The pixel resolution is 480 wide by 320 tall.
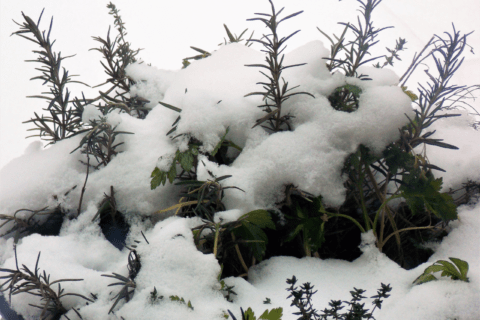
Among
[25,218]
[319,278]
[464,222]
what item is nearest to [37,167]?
[25,218]

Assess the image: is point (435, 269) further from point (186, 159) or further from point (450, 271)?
point (186, 159)

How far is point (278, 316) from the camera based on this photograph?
0.46 meters

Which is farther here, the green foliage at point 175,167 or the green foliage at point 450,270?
the green foliage at point 175,167

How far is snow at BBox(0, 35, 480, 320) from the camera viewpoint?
1.64 ft

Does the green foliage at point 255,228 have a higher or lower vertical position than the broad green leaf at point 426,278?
higher

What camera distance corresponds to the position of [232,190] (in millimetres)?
623

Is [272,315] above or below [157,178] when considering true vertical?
below

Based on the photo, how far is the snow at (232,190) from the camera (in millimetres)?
500

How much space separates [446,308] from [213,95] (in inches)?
22.2

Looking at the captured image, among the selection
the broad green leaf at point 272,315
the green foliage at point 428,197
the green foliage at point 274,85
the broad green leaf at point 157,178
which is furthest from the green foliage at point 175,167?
the green foliage at point 428,197

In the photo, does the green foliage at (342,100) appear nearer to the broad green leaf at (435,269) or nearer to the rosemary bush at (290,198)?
the rosemary bush at (290,198)

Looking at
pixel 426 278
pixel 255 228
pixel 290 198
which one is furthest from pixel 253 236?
pixel 426 278

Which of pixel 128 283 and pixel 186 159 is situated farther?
pixel 186 159

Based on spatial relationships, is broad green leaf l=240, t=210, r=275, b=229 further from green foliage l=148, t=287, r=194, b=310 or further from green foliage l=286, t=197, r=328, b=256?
green foliage l=148, t=287, r=194, b=310
